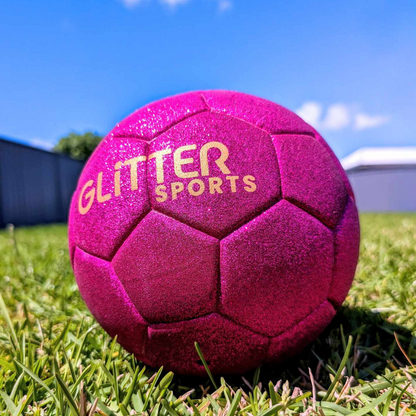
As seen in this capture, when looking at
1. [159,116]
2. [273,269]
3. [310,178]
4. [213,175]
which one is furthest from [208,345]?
[159,116]

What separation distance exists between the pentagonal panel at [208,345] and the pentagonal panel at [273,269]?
6cm

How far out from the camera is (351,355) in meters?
1.67

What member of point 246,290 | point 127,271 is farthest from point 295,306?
point 127,271

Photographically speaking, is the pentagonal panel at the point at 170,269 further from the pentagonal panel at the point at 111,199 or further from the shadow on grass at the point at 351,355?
the shadow on grass at the point at 351,355

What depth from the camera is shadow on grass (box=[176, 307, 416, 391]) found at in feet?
4.92

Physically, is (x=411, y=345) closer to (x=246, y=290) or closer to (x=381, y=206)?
(x=246, y=290)

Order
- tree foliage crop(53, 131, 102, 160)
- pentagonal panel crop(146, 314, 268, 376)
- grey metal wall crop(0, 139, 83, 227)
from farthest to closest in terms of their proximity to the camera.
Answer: tree foliage crop(53, 131, 102, 160) < grey metal wall crop(0, 139, 83, 227) < pentagonal panel crop(146, 314, 268, 376)

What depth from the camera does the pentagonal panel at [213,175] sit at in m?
1.28

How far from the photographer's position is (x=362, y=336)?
6.06 feet

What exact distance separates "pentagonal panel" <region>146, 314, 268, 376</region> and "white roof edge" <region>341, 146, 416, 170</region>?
32.6 metres

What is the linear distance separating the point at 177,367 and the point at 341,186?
994mm

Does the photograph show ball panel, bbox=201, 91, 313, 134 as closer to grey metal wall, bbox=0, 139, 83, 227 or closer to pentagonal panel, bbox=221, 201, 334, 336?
pentagonal panel, bbox=221, 201, 334, 336

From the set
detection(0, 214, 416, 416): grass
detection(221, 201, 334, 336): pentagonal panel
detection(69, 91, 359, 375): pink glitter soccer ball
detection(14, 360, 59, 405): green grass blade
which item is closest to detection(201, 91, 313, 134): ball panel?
detection(69, 91, 359, 375): pink glitter soccer ball

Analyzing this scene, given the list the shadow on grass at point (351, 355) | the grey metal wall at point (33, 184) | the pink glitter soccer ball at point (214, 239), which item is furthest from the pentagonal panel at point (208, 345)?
the grey metal wall at point (33, 184)
